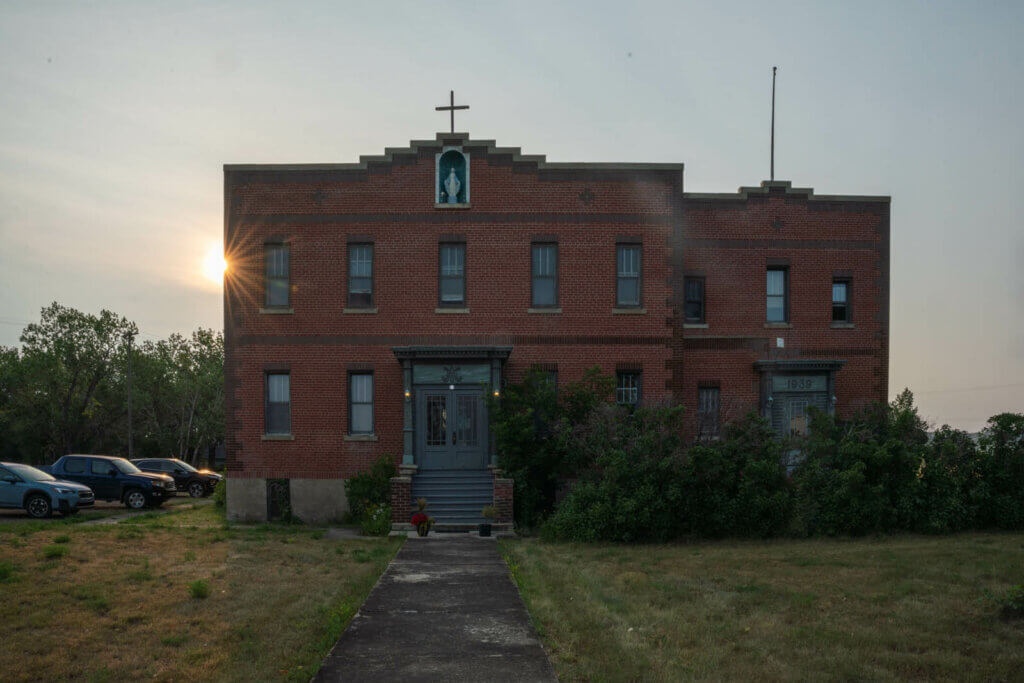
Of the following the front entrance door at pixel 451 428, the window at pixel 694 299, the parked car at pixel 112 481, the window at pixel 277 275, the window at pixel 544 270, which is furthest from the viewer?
the parked car at pixel 112 481

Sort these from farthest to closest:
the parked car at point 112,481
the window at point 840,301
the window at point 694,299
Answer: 1. the parked car at point 112,481
2. the window at point 840,301
3. the window at point 694,299

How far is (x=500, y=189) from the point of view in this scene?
22.6 meters

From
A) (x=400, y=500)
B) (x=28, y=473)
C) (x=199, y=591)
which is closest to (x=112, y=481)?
(x=28, y=473)

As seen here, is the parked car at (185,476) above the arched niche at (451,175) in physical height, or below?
below

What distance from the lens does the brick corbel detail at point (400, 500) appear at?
64.9 ft

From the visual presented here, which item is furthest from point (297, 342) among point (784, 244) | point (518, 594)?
point (784, 244)

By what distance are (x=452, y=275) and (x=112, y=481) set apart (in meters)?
13.4

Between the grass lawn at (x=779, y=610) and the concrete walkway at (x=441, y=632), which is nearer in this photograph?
the concrete walkway at (x=441, y=632)

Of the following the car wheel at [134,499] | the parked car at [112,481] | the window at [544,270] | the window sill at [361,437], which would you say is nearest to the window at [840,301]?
the window at [544,270]

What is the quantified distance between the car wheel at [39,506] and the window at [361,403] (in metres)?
8.64

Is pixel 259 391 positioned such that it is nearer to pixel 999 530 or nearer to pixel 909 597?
pixel 909 597

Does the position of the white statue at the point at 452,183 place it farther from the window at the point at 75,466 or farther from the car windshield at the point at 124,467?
the window at the point at 75,466

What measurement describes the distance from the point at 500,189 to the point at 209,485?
1934cm

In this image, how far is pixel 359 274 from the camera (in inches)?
894
